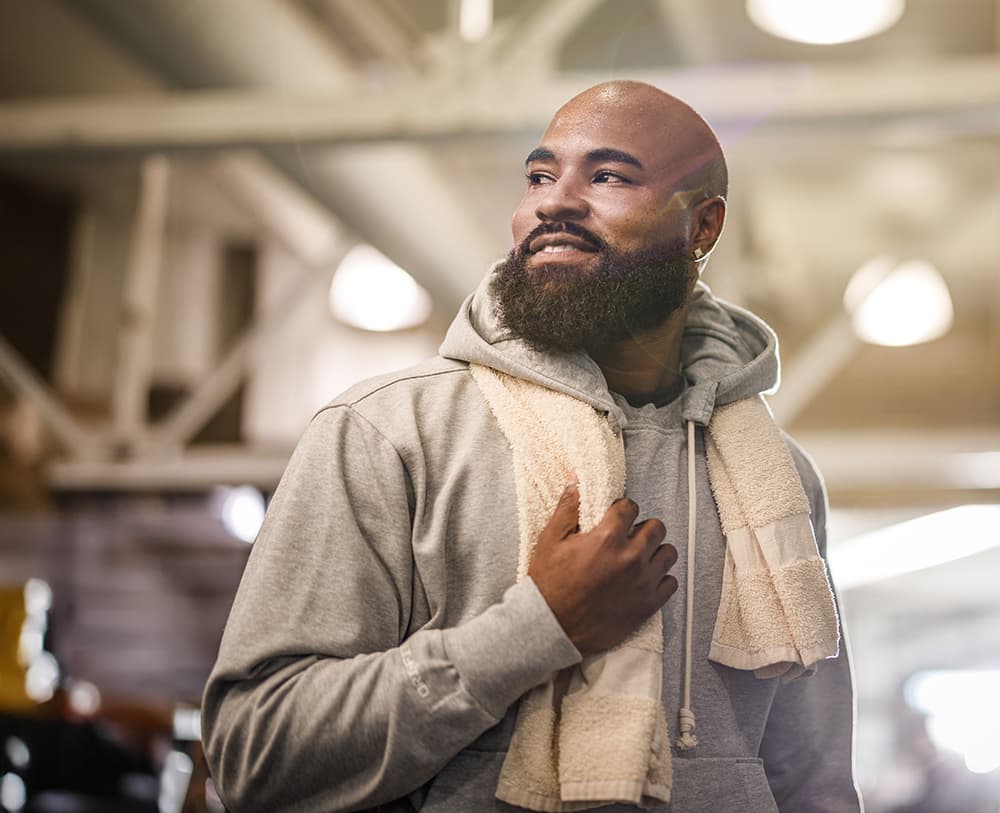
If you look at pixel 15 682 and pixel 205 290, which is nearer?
pixel 15 682

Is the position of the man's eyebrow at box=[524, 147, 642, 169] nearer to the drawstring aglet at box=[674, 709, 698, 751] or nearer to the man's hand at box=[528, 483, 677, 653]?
the man's hand at box=[528, 483, 677, 653]

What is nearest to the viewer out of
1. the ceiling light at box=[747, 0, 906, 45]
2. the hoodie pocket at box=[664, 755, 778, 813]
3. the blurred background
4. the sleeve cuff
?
the sleeve cuff

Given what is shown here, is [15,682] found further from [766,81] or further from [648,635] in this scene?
[648,635]

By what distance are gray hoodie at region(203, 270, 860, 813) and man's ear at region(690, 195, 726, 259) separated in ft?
0.43

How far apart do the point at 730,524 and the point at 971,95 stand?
2603mm

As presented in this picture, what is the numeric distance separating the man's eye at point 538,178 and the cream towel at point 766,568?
32 cm

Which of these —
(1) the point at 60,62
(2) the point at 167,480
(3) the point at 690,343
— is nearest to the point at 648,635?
(3) the point at 690,343

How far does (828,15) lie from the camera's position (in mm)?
3381

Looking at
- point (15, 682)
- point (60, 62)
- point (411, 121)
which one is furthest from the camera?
point (60, 62)

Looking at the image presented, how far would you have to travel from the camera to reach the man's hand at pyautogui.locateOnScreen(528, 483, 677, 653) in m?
1.01

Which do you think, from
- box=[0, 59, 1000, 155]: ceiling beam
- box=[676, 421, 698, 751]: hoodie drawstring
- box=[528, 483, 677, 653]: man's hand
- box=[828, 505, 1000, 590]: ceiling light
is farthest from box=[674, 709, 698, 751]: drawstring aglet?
box=[828, 505, 1000, 590]: ceiling light

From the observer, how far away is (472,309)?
124 centimetres

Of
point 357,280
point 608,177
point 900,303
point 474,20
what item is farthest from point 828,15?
point 608,177

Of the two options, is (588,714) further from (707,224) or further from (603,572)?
(707,224)
